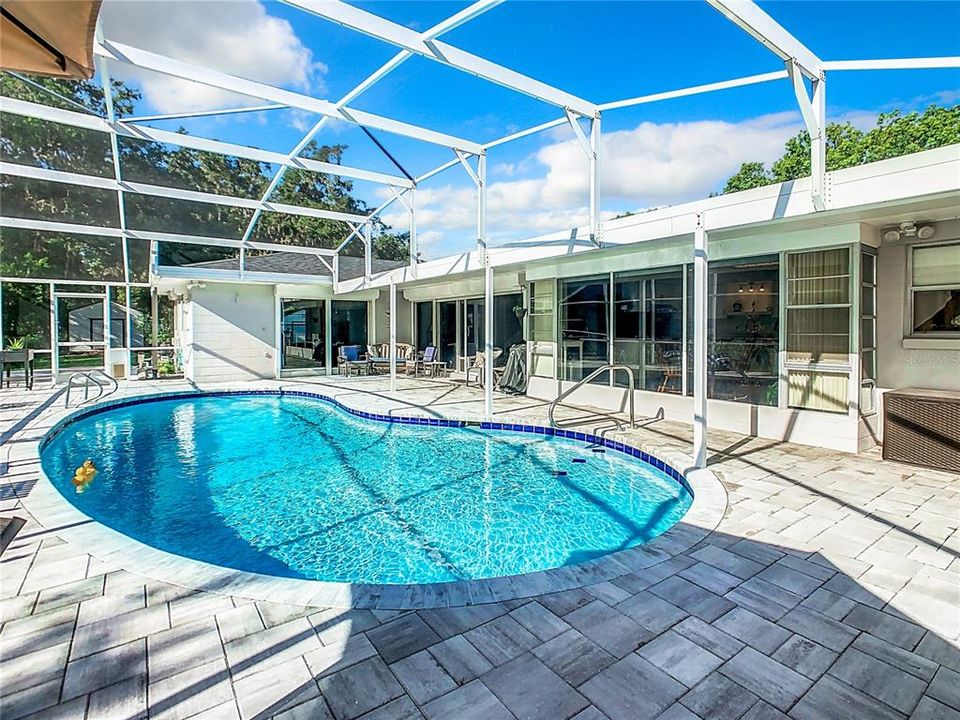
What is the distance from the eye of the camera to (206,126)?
27.7 ft

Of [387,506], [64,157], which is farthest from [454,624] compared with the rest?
[64,157]

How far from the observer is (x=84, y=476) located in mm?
5879

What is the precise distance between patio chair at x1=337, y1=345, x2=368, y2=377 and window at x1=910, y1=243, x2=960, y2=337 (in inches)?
486

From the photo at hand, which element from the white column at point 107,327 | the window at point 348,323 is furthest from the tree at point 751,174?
the white column at point 107,327

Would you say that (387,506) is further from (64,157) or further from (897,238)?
(64,157)

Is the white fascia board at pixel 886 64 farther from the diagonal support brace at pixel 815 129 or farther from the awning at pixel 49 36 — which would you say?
the awning at pixel 49 36

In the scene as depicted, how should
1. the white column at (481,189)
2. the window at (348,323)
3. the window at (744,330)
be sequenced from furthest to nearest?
1. the window at (348,323)
2. the white column at (481,189)
3. the window at (744,330)

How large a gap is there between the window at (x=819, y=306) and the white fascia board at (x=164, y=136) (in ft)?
25.7

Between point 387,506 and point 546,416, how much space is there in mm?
3670

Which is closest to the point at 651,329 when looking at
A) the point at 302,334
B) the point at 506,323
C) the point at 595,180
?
the point at 595,180

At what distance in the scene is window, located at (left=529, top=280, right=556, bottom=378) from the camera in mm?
10070

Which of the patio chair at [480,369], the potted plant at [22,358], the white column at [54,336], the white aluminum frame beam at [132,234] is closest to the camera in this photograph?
the white aluminum frame beam at [132,234]

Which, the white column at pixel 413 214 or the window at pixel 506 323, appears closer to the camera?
the white column at pixel 413 214

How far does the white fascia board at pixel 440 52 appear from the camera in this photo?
4998 mm
